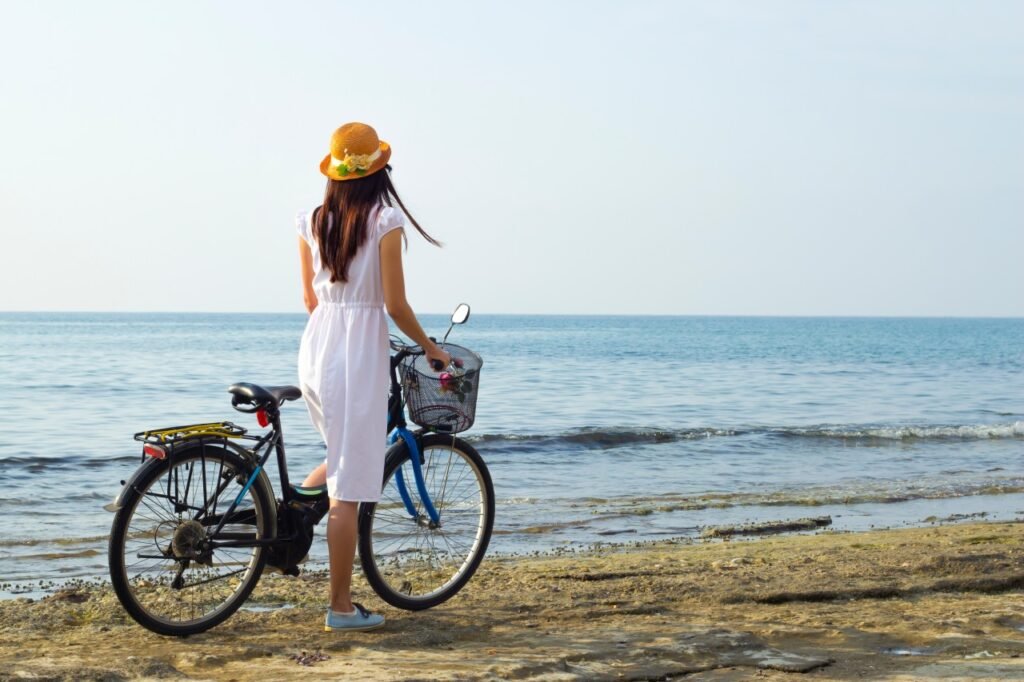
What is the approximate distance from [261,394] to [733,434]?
12863 mm

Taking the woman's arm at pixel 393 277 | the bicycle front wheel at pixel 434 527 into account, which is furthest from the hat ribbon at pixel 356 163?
the bicycle front wheel at pixel 434 527

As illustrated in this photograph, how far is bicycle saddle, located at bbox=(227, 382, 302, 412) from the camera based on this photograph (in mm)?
3928

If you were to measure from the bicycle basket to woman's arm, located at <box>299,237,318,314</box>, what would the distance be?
1.45 feet

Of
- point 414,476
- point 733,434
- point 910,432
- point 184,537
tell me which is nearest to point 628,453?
point 733,434

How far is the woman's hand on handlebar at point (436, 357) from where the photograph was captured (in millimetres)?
4047

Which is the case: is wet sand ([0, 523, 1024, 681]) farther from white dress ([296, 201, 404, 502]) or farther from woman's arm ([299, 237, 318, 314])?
woman's arm ([299, 237, 318, 314])

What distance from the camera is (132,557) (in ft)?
13.8

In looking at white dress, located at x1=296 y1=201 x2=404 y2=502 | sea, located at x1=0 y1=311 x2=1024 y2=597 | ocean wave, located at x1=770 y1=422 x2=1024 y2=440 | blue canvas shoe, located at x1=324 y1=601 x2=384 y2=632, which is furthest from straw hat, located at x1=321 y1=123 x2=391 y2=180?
ocean wave, located at x1=770 y1=422 x2=1024 y2=440

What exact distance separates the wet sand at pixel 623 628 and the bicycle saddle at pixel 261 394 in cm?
91

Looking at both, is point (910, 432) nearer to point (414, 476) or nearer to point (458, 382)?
point (414, 476)

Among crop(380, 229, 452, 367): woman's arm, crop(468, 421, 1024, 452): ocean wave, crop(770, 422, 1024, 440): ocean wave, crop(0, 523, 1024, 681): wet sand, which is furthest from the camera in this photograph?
crop(770, 422, 1024, 440): ocean wave

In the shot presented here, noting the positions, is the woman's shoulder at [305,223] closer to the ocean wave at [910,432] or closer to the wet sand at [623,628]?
the wet sand at [623,628]

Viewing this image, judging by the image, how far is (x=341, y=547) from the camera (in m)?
4.09

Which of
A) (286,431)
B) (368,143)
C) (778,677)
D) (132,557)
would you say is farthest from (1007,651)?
(286,431)
